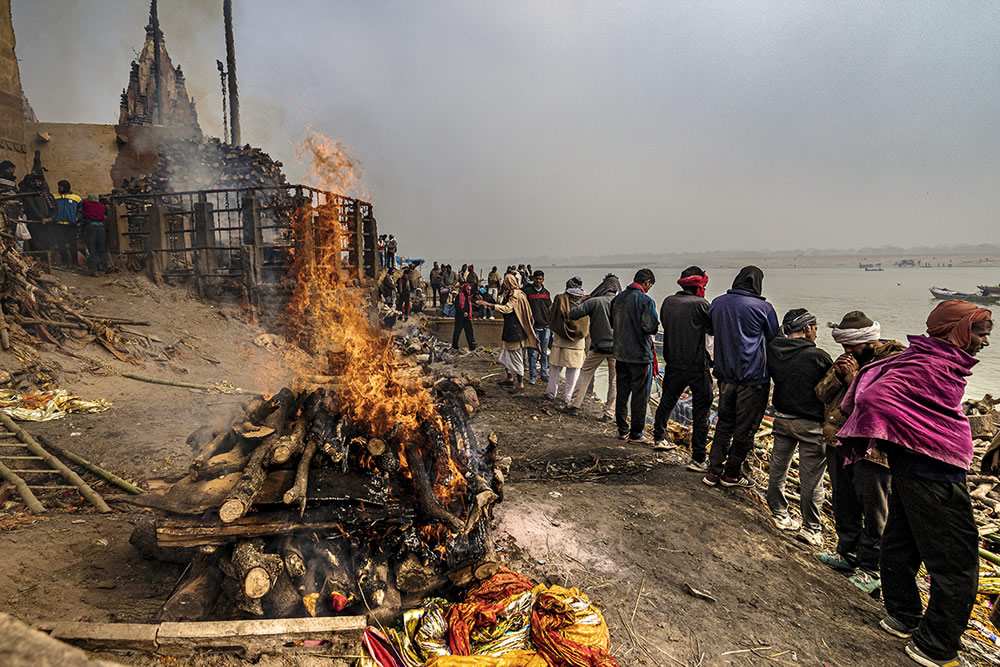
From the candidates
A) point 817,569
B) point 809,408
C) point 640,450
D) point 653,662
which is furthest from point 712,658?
point 640,450

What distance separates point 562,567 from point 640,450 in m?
3.32

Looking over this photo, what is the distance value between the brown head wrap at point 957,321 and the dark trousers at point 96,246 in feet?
56.7

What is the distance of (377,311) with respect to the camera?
15.9 metres

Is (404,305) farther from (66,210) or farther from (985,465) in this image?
(985,465)

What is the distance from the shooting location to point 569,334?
8.90m

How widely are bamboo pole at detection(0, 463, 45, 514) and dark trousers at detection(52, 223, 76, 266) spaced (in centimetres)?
1094

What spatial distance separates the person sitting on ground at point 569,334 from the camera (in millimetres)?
8875

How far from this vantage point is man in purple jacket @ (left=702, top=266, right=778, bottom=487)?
5309 millimetres

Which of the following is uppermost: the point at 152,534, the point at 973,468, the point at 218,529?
the point at 218,529

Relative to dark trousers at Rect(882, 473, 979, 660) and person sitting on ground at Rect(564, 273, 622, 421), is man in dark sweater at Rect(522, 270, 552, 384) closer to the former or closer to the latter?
person sitting on ground at Rect(564, 273, 622, 421)

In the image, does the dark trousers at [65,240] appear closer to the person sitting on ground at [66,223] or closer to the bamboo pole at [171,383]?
the person sitting on ground at [66,223]

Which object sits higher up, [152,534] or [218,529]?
[218,529]

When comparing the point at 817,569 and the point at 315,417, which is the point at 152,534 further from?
the point at 817,569

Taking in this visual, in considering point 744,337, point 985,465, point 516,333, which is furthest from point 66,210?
point 985,465
